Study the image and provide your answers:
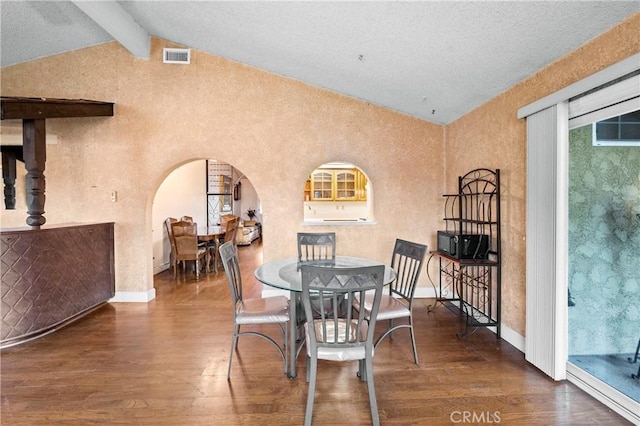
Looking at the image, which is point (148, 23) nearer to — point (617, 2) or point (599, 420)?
point (617, 2)

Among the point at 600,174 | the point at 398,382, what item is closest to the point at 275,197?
the point at 398,382

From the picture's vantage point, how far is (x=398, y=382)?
2.11 meters

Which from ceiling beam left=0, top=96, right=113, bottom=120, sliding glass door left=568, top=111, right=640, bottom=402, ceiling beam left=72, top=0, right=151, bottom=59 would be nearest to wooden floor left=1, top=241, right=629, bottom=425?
sliding glass door left=568, top=111, right=640, bottom=402

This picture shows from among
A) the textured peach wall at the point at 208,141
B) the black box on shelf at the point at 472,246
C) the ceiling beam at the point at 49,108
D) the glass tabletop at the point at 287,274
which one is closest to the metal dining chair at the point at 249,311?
the glass tabletop at the point at 287,274

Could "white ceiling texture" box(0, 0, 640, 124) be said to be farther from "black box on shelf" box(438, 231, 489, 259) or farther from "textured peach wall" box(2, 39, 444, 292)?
"black box on shelf" box(438, 231, 489, 259)

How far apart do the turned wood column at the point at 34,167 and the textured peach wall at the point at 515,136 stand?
4.62 metres

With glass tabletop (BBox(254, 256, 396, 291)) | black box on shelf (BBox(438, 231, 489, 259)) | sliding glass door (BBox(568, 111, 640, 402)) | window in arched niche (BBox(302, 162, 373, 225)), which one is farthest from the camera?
window in arched niche (BBox(302, 162, 373, 225))

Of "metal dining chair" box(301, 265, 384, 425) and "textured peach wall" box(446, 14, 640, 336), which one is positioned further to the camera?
"textured peach wall" box(446, 14, 640, 336)

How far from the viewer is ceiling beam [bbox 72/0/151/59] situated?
292 centimetres

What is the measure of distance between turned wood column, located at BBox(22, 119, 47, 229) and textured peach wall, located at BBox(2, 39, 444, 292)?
83cm

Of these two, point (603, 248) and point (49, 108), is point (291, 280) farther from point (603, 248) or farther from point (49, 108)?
point (49, 108)

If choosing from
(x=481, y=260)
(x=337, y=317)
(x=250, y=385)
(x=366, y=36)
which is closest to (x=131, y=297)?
(x=250, y=385)

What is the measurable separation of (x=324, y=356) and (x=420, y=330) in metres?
1.67

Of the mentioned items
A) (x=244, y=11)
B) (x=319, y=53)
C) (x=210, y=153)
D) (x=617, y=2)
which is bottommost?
(x=210, y=153)
